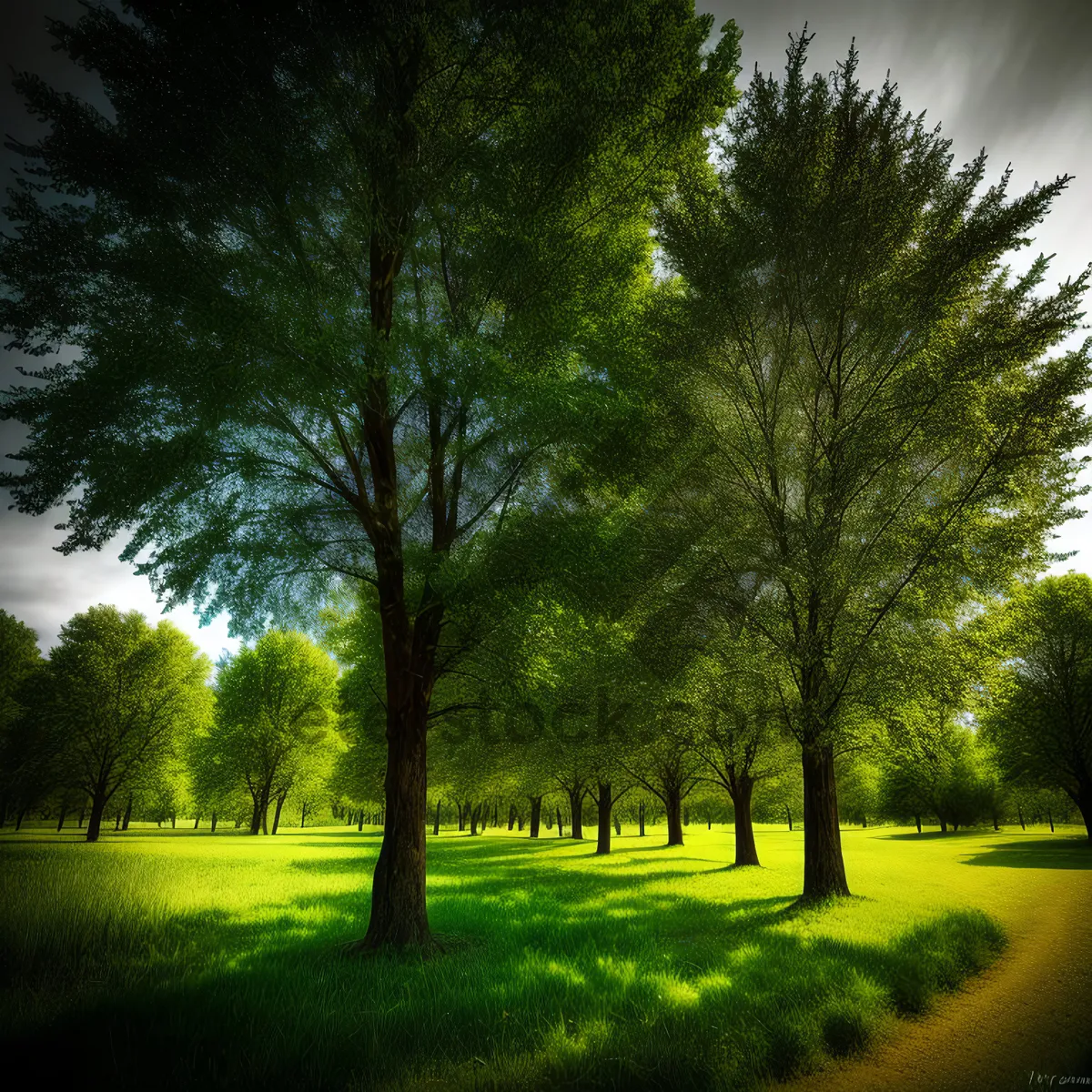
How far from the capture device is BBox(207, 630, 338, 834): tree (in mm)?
35531

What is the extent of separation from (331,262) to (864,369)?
11.3 meters

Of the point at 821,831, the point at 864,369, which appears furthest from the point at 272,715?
the point at 864,369

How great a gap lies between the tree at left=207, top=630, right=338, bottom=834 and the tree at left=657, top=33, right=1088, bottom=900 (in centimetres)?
3366

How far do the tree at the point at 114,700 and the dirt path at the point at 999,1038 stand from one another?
33.8 meters

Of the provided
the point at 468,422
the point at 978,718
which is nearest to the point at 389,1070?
the point at 468,422

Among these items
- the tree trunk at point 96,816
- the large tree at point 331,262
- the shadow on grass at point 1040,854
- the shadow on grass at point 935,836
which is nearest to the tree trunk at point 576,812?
the shadow on grass at point 1040,854

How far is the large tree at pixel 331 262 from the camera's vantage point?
5.54 m

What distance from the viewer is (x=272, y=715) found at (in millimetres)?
37812

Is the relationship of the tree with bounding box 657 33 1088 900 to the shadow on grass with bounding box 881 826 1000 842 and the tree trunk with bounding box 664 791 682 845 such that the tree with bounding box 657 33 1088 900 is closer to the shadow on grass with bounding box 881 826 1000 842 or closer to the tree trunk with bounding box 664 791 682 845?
the tree trunk with bounding box 664 791 682 845

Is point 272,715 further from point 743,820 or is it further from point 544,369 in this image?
point 544,369

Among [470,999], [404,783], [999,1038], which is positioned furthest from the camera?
[404,783]

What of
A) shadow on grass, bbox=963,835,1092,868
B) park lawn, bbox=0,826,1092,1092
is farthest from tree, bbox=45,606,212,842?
shadow on grass, bbox=963,835,1092,868

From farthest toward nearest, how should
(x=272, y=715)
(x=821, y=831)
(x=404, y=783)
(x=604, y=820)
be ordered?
(x=272, y=715) → (x=604, y=820) → (x=821, y=831) → (x=404, y=783)

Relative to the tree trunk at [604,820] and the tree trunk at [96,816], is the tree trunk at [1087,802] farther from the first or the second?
the tree trunk at [96,816]
